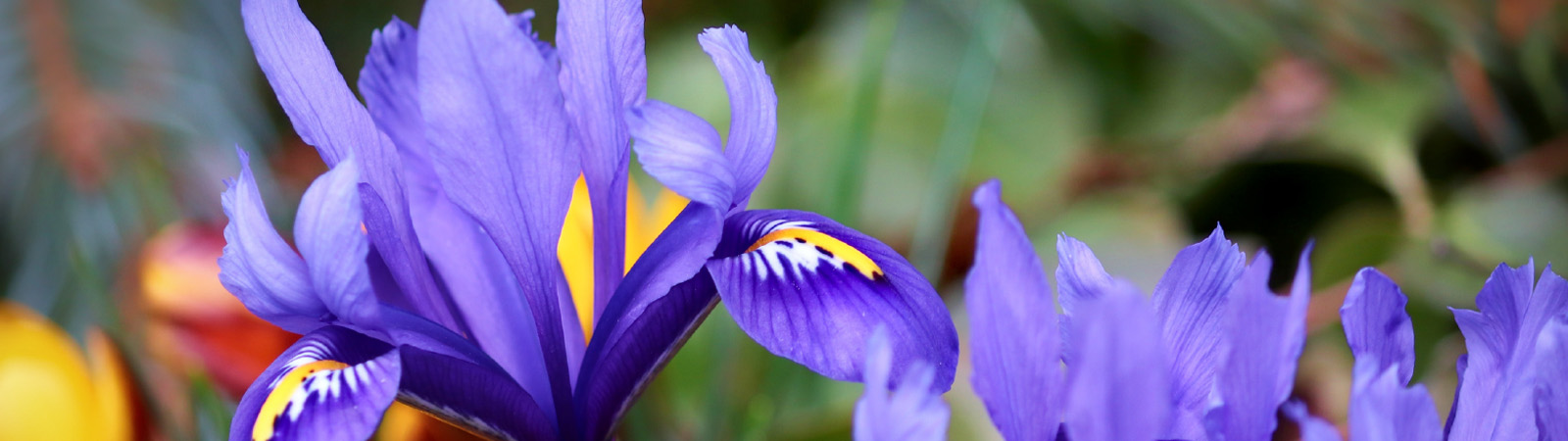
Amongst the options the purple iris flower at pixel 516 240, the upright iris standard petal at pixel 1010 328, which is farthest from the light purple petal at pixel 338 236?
the upright iris standard petal at pixel 1010 328

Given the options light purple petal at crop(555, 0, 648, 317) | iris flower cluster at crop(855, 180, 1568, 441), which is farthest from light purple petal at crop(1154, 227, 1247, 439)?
light purple petal at crop(555, 0, 648, 317)

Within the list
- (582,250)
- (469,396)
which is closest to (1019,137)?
(582,250)

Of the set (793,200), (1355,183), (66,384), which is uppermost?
(1355,183)

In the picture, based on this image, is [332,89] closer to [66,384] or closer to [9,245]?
[66,384]

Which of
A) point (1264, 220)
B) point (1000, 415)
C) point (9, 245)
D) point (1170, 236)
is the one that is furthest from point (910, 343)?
point (9, 245)

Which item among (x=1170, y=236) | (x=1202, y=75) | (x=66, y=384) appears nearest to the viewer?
(x=66, y=384)

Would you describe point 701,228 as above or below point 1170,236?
below

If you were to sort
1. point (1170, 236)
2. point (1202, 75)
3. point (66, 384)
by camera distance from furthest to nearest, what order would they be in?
point (1202, 75) → point (1170, 236) → point (66, 384)
